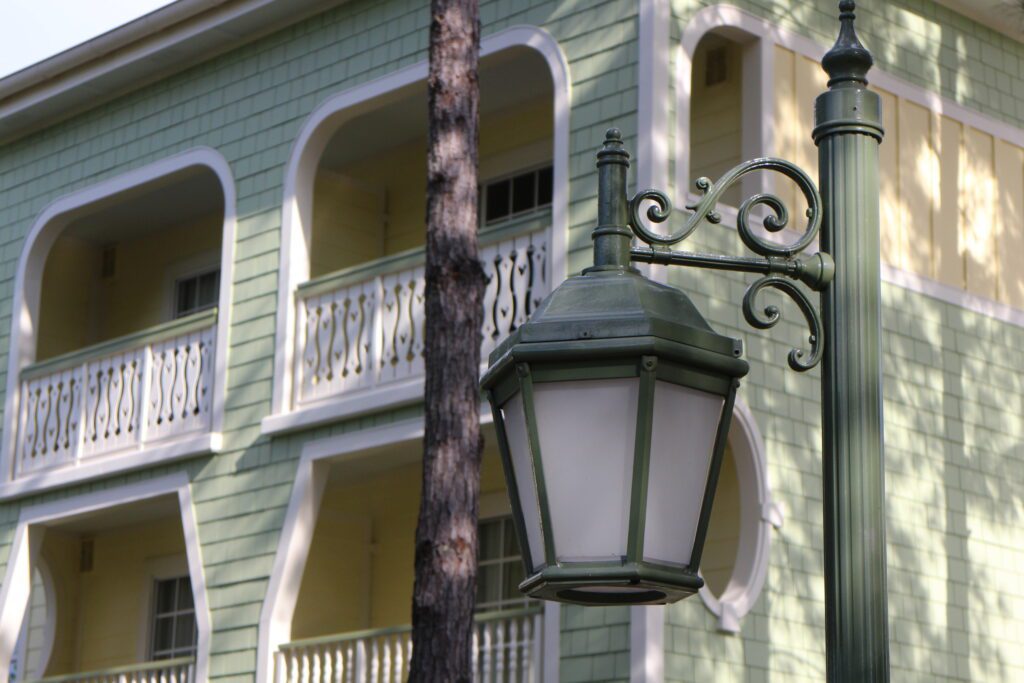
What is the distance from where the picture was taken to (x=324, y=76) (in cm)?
1634

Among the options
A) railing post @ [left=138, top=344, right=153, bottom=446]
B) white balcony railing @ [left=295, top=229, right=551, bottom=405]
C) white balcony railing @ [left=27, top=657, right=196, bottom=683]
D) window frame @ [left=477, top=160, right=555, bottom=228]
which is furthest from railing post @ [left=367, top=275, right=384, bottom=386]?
white balcony railing @ [left=27, top=657, right=196, bottom=683]

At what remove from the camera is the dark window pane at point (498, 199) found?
16844 millimetres

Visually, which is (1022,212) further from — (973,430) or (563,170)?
(563,170)

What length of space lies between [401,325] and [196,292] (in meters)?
5.74

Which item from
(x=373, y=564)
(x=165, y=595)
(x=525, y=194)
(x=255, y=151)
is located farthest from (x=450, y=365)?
(x=165, y=595)

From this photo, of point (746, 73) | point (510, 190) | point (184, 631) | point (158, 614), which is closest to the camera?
point (746, 73)

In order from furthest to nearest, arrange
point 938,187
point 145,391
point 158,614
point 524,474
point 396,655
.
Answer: point 158,614
point 145,391
point 938,187
point 396,655
point 524,474

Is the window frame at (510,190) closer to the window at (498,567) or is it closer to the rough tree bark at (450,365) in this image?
the window at (498,567)

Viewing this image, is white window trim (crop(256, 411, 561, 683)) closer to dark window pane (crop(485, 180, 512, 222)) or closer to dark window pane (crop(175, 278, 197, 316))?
dark window pane (crop(485, 180, 512, 222))

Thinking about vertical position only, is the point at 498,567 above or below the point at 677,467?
above

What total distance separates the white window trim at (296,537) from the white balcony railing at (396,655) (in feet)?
0.53

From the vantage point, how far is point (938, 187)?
15383 millimetres

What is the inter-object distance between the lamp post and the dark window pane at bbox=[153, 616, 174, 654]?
53.0 ft

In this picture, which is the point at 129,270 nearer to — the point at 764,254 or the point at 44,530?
the point at 44,530
